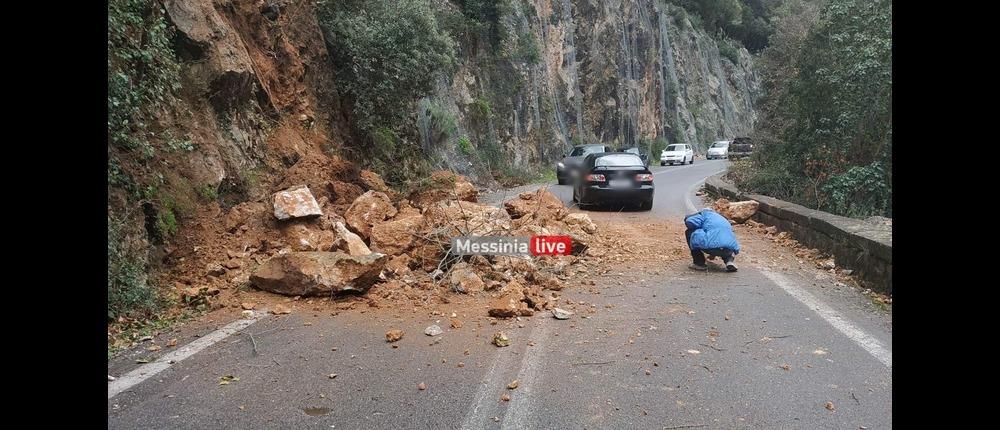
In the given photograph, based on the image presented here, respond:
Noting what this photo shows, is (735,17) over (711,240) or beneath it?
over

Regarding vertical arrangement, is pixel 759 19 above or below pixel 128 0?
above

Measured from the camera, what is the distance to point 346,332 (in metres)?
5.18

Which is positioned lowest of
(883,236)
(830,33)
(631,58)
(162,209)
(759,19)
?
(883,236)

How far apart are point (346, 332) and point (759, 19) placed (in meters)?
64.7

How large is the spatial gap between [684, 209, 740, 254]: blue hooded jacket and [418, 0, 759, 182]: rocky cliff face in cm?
1071

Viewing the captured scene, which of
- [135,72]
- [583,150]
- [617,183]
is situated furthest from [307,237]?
[583,150]

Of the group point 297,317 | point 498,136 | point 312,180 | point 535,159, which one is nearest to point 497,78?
point 498,136

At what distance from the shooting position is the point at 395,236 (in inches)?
299

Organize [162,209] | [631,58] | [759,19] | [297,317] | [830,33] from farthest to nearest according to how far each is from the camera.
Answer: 1. [759,19]
2. [631,58]
3. [830,33]
4. [162,209]
5. [297,317]

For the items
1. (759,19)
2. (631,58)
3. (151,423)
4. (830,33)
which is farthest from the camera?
(759,19)

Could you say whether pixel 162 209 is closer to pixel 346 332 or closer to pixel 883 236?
pixel 346 332

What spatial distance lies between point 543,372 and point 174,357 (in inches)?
104

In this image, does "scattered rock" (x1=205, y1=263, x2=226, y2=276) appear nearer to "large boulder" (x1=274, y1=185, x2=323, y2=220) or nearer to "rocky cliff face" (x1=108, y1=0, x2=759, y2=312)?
"rocky cliff face" (x1=108, y1=0, x2=759, y2=312)

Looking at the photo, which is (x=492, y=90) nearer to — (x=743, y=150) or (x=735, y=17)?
(x=743, y=150)
